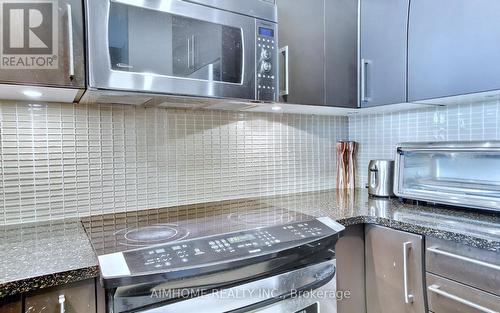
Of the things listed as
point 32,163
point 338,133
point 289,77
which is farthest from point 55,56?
point 338,133

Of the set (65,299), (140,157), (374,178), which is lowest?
(65,299)

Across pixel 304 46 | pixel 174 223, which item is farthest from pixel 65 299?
pixel 304 46

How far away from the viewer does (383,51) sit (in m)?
1.53

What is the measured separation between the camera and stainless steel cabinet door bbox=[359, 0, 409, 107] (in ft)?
4.78

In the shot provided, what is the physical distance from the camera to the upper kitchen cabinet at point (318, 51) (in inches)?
55.7

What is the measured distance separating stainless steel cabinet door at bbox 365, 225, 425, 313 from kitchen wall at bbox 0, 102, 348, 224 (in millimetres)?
656

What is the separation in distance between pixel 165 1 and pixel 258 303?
103 centimetres

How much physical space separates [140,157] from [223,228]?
0.56 meters

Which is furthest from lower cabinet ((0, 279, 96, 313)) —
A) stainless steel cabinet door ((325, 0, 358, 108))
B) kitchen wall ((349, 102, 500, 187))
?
kitchen wall ((349, 102, 500, 187))

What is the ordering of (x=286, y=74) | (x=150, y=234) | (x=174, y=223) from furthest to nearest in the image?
(x=286, y=74)
(x=174, y=223)
(x=150, y=234)

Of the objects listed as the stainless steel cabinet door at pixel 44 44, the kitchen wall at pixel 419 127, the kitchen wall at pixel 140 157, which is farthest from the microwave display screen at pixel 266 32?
the kitchen wall at pixel 419 127

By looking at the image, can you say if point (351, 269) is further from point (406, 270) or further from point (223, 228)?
point (223, 228)

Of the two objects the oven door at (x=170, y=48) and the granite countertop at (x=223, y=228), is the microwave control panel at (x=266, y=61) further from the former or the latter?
the granite countertop at (x=223, y=228)

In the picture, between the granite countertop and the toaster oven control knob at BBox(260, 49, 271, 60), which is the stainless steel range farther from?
the toaster oven control knob at BBox(260, 49, 271, 60)
